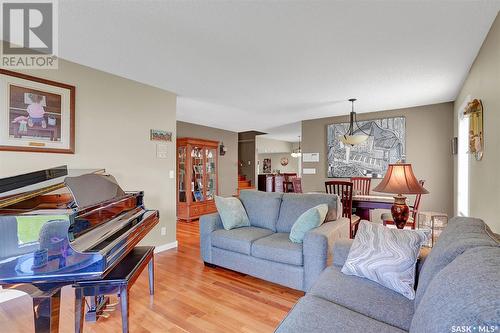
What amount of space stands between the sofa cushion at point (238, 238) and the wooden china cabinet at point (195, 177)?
2837mm

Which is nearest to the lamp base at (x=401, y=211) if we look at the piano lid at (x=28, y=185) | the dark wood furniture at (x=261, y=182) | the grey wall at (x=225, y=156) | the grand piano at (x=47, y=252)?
the grand piano at (x=47, y=252)

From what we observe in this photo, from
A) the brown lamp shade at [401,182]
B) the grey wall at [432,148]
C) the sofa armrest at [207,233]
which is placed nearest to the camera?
the brown lamp shade at [401,182]

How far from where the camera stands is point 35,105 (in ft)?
7.87

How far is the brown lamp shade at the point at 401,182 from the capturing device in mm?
2164

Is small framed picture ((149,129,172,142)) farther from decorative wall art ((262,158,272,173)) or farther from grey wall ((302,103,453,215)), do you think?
decorative wall art ((262,158,272,173))

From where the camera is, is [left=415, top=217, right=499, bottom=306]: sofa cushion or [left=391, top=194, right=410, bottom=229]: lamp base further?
[left=391, top=194, right=410, bottom=229]: lamp base

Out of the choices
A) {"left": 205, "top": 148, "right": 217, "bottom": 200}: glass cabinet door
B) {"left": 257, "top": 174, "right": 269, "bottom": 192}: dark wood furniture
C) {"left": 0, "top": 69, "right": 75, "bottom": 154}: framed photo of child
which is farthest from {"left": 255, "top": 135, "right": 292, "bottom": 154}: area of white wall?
{"left": 0, "top": 69, "right": 75, "bottom": 154}: framed photo of child

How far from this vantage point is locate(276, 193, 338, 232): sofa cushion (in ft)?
9.00

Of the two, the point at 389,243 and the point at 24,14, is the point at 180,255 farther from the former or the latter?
the point at 24,14

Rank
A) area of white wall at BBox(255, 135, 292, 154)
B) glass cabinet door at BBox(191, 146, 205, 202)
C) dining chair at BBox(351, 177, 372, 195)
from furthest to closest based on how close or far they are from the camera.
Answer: area of white wall at BBox(255, 135, 292, 154)
glass cabinet door at BBox(191, 146, 205, 202)
dining chair at BBox(351, 177, 372, 195)

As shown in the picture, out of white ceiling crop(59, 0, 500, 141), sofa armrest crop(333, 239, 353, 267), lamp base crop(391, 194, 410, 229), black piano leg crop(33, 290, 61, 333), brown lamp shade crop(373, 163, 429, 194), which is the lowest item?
black piano leg crop(33, 290, 61, 333)

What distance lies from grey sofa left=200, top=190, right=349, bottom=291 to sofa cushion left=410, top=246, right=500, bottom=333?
1.36m

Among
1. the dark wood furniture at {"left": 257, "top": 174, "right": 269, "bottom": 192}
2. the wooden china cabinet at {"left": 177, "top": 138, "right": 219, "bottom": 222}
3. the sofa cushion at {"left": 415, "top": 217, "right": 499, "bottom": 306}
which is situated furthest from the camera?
the dark wood furniture at {"left": 257, "top": 174, "right": 269, "bottom": 192}

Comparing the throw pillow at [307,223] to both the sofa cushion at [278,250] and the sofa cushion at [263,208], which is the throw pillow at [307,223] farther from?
the sofa cushion at [263,208]
